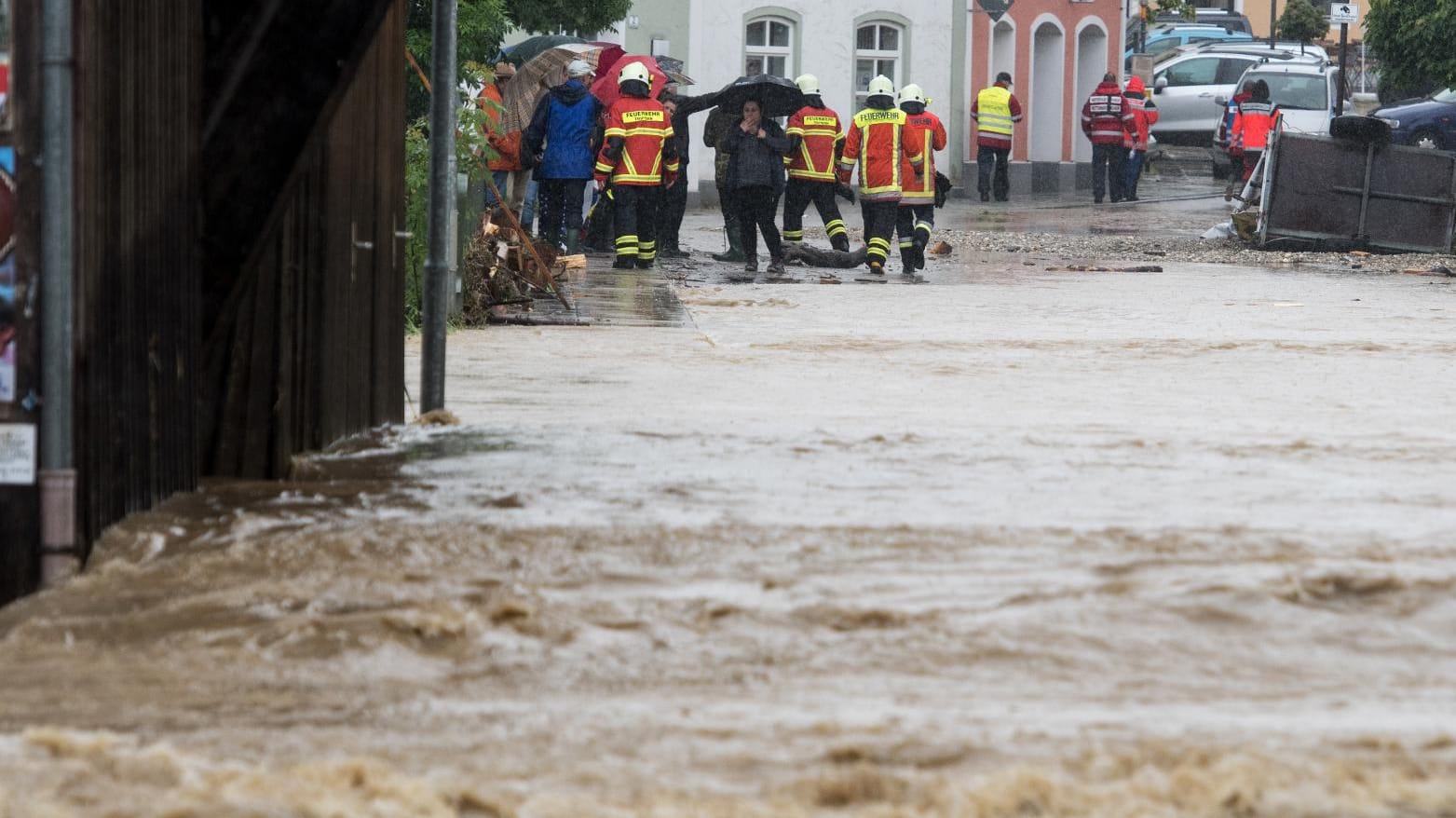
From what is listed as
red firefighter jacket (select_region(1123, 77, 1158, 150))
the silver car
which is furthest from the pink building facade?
red firefighter jacket (select_region(1123, 77, 1158, 150))

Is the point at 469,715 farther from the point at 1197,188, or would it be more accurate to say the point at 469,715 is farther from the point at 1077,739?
the point at 1197,188

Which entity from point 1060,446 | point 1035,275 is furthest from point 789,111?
point 1060,446

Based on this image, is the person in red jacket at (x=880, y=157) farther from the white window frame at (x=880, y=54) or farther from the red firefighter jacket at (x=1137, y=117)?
the white window frame at (x=880, y=54)

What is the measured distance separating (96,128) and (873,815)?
2760 mm

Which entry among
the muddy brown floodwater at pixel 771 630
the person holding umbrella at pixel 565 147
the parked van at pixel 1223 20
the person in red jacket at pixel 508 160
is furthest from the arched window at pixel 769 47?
the muddy brown floodwater at pixel 771 630

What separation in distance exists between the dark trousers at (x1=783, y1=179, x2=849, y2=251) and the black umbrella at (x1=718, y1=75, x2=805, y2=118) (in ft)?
2.59

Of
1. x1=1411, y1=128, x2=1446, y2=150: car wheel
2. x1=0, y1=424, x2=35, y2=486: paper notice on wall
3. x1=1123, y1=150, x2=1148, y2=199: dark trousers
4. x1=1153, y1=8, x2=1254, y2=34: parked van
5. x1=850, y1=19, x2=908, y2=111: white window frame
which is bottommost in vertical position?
x1=0, y1=424, x2=35, y2=486: paper notice on wall

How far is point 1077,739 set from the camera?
3.89 m

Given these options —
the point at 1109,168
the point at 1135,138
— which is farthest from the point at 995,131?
the point at 1135,138

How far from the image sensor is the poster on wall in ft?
16.4

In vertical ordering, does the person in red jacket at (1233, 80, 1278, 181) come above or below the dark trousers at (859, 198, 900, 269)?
above

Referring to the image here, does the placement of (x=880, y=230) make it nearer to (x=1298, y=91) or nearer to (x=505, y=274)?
(x=505, y=274)

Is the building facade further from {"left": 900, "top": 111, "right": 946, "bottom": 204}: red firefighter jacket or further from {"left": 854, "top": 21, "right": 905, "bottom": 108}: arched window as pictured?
{"left": 900, "top": 111, "right": 946, "bottom": 204}: red firefighter jacket

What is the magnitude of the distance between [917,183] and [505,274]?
6.44m
